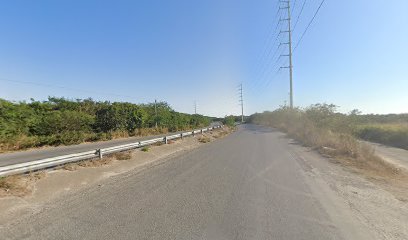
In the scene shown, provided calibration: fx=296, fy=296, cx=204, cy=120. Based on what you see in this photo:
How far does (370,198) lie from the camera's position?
7.80 metres

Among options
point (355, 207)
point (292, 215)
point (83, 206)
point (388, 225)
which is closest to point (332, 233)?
point (292, 215)

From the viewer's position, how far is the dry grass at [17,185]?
22.2ft

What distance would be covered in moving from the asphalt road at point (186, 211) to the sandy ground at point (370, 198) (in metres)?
0.67

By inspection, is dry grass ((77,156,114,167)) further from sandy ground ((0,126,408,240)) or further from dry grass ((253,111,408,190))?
dry grass ((253,111,408,190))

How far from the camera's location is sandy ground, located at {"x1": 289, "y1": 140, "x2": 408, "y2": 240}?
18.3 feet

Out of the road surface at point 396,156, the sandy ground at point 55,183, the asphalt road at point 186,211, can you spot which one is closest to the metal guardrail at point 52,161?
the sandy ground at point 55,183

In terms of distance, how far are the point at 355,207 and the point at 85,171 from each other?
7.87 m

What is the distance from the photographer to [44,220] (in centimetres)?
550

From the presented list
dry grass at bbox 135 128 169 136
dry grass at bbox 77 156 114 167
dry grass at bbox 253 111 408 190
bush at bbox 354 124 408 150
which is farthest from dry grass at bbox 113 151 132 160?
bush at bbox 354 124 408 150

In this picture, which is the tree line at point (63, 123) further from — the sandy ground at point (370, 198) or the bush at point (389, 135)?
the bush at point (389, 135)

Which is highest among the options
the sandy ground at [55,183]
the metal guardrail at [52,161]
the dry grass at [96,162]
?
the metal guardrail at [52,161]

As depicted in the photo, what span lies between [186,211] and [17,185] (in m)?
4.29

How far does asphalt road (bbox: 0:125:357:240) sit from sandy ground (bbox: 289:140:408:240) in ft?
2.21

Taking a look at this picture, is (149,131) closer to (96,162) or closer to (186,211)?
(96,162)
